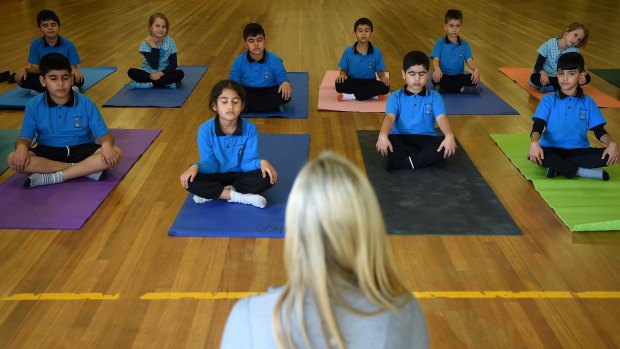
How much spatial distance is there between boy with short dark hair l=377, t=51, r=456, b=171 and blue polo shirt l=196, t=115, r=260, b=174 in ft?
2.74

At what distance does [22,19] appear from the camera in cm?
880

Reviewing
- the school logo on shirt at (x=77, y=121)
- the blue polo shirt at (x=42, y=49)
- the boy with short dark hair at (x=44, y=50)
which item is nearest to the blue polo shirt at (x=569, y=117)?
the school logo on shirt at (x=77, y=121)

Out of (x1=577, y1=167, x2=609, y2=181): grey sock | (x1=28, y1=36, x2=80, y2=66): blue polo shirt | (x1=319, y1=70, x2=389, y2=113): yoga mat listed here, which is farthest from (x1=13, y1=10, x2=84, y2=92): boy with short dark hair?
(x1=577, y1=167, x2=609, y2=181): grey sock

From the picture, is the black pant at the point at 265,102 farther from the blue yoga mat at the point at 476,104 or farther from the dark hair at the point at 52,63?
the dark hair at the point at 52,63

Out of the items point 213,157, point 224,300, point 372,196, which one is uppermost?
point 372,196

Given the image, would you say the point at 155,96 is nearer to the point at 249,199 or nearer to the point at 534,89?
the point at 249,199

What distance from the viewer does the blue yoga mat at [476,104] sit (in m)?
4.79

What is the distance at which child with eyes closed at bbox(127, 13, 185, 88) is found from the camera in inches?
208

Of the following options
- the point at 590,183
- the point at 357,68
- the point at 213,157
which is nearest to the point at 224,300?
the point at 213,157

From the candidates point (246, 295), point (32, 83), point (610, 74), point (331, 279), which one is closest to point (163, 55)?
point (32, 83)

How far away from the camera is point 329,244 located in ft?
3.57

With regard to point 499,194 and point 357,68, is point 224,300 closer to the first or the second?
point 499,194

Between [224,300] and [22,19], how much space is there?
312 inches

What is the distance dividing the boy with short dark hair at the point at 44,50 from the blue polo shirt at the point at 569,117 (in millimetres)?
3590
